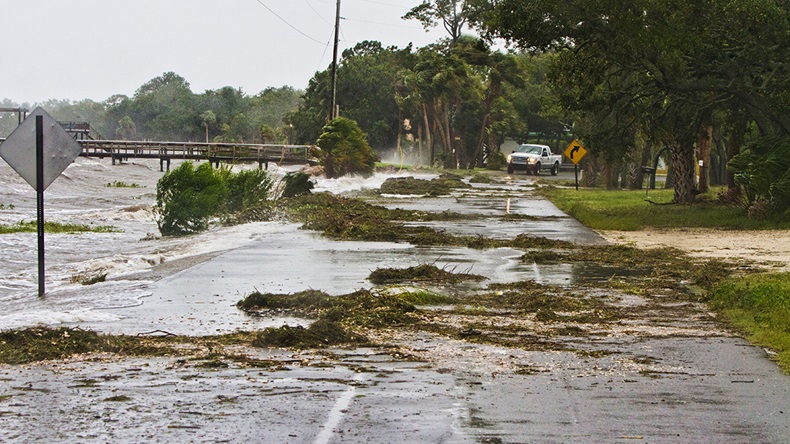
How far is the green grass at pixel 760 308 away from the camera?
35.2ft

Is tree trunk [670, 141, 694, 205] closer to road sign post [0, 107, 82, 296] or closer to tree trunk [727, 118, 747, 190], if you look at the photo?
tree trunk [727, 118, 747, 190]

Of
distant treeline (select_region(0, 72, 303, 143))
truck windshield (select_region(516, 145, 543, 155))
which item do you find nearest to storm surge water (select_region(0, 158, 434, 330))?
truck windshield (select_region(516, 145, 543, 155))

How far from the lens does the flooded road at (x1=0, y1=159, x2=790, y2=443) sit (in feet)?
23.9

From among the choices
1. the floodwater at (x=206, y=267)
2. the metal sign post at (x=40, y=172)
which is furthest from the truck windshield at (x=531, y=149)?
the metal sign post at (x=40, y=172)

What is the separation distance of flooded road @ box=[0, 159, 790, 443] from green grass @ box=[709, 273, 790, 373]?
0.27m

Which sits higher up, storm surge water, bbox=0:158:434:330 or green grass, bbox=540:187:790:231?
green grass, bbox=540:187:790:231

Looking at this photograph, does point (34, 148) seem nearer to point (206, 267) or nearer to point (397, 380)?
point (206, 267)

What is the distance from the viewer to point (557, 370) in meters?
9.35

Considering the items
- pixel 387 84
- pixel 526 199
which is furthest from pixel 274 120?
pixel 526 199

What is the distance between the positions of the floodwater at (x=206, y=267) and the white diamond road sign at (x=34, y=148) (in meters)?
1.76

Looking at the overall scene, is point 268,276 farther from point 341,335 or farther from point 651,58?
point 651,58

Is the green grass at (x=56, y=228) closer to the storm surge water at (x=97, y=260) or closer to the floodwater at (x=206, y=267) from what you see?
the storm surge water at (x=97, y=260)

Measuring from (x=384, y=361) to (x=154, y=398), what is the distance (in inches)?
92.3

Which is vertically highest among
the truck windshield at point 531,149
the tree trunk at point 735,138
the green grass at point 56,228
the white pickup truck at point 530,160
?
the tree trunk at point 735,138
